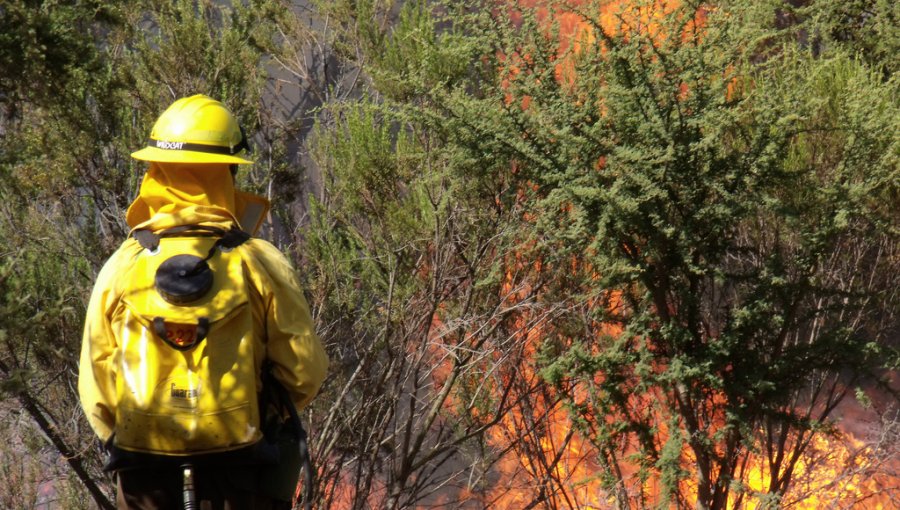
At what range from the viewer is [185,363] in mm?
2629

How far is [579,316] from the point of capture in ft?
25.0

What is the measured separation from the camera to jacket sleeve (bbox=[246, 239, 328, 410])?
2.79 meters

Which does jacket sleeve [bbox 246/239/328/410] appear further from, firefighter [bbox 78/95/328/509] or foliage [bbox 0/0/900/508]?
foliage [bbox 0/0/900/508]

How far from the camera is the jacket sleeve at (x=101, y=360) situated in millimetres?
2754

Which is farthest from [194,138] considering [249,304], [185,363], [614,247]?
[614,247]

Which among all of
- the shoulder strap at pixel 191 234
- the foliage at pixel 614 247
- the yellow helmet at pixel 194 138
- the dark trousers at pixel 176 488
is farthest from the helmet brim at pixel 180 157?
the foliage at pixel 614 247

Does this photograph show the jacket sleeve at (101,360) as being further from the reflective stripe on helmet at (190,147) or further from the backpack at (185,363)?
the reflective stripe on helmet at (190,147)

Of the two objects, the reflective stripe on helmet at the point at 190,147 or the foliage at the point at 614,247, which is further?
the foliage at the point at 614,247

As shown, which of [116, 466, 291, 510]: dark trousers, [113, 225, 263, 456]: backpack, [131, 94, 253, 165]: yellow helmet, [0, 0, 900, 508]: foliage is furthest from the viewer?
[0, 0, 900, 508]: foliage

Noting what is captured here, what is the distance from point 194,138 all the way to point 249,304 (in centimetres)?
50

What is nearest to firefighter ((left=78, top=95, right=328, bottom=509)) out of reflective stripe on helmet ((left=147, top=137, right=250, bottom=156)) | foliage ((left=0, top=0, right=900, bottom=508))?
reflective stripe on helmet ((left=147, top=137, right=250, bottom=156))

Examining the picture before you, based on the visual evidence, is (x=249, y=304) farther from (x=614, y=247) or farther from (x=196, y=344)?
(x=614, y=247)

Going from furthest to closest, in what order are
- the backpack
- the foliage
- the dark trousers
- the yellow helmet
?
the foliage
the yellow helmet
the dark trousers
the backpack

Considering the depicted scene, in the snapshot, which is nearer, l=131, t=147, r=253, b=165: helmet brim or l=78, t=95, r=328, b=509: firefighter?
l=78, t=95, r=328, b=509: firefighter
